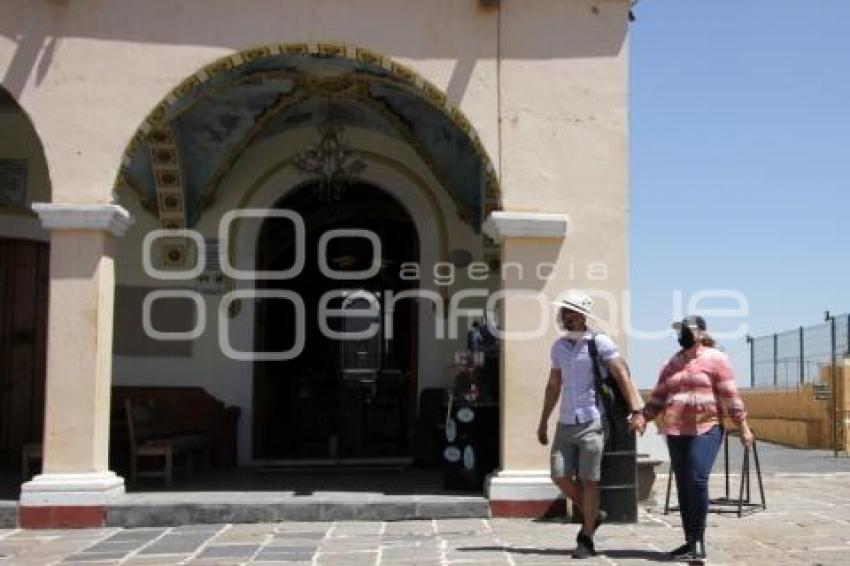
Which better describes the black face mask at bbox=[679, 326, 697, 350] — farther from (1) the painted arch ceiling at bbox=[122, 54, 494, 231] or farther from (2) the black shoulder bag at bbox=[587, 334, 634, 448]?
(1) the painted arch ceiling at bbox=[122, 54, 494, 231]

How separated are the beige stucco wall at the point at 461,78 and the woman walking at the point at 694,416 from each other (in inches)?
77.0

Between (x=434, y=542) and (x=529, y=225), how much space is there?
278 cm

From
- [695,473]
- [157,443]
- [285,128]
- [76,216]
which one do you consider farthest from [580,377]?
[285,128]

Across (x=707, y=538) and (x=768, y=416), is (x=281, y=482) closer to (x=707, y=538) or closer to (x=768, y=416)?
(x=707, y=538)

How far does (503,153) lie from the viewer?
9.05 meters

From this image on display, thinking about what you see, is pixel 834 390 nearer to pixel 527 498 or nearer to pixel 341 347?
pixel 341 347

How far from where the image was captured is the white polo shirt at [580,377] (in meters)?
7.05

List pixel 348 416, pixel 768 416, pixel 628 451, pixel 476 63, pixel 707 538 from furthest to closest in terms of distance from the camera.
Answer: pixel 768 416 < pixel 348 416 < pixel 476 63 < pixel 628 451 < pixel 707 538

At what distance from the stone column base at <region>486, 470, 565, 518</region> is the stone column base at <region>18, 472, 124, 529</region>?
3195mm

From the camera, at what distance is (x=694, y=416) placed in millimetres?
6812

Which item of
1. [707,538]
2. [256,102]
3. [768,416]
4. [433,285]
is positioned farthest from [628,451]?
[768,416]

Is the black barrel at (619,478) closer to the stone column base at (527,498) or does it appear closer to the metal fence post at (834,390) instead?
the stone column base at (527,498)

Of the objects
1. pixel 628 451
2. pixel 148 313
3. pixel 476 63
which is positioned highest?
pixel 476 63

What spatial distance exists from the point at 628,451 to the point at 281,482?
3595 millimetres
